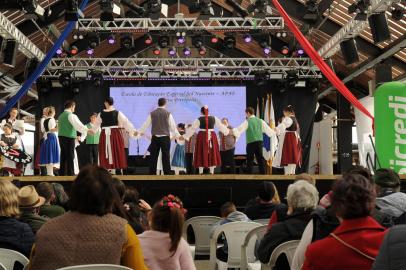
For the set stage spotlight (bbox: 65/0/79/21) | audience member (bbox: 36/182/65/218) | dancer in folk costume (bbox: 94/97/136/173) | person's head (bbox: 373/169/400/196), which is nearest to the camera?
person's head (bbox: 373/169/400/196)

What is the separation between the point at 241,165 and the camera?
14.7 meters

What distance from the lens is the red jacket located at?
7.34 ft

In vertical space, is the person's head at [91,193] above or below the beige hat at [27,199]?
above

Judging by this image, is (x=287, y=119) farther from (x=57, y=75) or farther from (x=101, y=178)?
(x=101, y=178)

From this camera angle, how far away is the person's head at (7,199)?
9.65 ft

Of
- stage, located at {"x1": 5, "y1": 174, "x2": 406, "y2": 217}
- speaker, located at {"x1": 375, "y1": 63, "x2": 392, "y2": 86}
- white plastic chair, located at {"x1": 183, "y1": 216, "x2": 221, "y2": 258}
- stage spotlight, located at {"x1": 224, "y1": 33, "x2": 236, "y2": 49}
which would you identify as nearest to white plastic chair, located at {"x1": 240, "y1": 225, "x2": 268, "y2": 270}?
white plastic chair, located at {"x1": 183, "y1": 216, "x2": 221, "y2": 258}

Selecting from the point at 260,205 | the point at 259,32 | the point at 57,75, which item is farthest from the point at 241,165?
the point at 260,205

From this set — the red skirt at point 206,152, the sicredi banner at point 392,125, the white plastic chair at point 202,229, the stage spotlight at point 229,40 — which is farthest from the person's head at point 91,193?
the stage spotlight at point 229,40

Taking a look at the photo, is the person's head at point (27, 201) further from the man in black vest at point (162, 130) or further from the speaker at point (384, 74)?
the speaker at point (384, 74)

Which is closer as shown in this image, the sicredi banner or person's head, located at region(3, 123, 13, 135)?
the sicredi banner

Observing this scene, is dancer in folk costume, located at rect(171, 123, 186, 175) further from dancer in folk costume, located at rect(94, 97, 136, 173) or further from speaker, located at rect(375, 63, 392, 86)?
speaker, located at rect(375, 63, 392, 86)

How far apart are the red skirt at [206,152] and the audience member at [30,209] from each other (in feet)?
23.7

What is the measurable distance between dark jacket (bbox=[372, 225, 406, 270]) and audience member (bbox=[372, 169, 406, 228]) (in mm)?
1281

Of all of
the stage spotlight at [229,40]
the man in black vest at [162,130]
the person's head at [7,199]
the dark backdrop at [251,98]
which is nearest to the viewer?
the person's head at [7,199]
